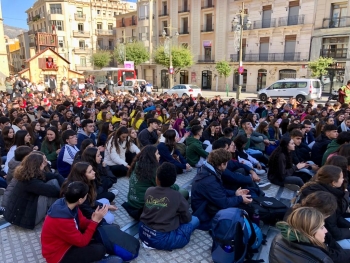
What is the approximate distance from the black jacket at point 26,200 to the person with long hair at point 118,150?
7.24 feet

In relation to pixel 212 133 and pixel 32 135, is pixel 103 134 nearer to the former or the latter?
pixel 32 135

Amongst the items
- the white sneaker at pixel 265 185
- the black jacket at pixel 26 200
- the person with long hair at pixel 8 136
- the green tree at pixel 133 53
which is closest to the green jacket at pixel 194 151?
the white sneaker at pixel 265 185

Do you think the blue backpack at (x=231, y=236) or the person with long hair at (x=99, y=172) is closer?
the blue backpack at (x=231, y=236)

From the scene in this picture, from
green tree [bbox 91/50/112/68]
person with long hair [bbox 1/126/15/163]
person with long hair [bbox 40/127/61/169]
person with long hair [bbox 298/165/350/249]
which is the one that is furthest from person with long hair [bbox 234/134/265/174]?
green tree [bbox 91/50/112/68]

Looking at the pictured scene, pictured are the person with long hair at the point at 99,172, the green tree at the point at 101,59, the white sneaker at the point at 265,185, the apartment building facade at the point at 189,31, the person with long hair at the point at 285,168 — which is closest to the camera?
the person with long hair at the point at 99,172

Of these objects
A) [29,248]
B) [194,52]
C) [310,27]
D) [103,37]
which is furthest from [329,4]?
[103,37]

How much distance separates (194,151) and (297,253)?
14.5 ft

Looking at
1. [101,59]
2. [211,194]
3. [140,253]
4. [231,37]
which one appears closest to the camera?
[140,253]

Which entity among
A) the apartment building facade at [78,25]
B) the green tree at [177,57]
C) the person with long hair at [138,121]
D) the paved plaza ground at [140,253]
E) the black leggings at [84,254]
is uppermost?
the apartment building facade at [78,25]

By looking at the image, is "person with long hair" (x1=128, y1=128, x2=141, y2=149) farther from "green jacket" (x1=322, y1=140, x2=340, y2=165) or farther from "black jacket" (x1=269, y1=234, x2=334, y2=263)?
"black jacket" (x1=269, y1=234, x2=334, y2=263)

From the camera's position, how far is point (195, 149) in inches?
255

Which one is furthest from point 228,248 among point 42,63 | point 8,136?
point 42,63

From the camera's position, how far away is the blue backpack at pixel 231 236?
3.17 m

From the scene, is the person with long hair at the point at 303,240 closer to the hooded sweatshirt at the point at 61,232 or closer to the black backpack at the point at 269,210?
the black backpack at the point at 269,210
